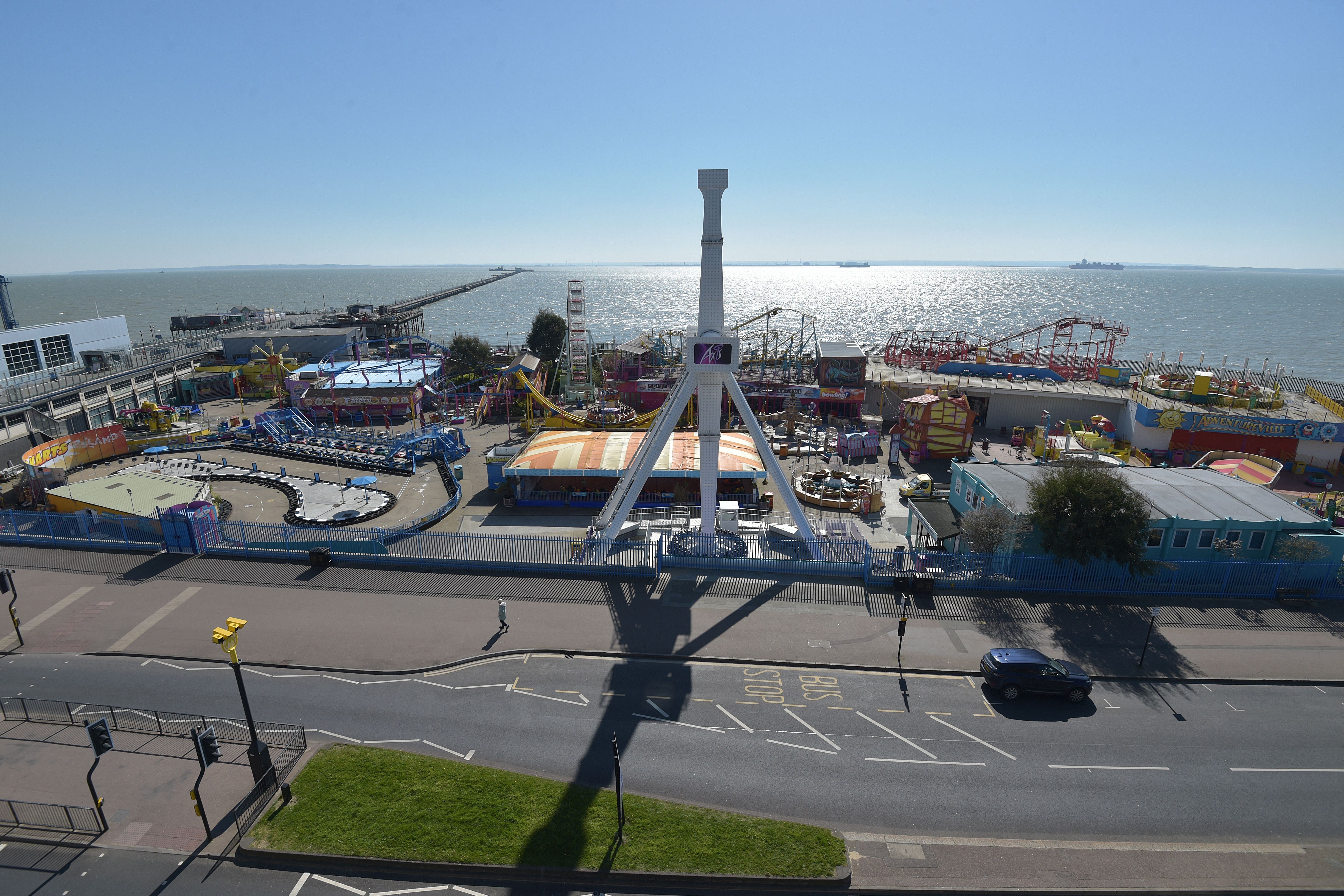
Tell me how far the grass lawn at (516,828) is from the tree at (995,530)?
15564 mm

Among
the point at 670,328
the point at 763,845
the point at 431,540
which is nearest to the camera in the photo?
the point at 763,845

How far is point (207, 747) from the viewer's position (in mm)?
13148

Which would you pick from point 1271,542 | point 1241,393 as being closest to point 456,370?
point 1271,542

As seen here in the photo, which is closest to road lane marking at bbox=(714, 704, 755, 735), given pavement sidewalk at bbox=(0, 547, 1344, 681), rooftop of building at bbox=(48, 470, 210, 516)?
pavement sidewalk at bbox=(0, 547, 1344, 681)

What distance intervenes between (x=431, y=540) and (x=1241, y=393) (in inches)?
2277

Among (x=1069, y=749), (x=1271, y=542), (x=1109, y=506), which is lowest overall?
(x=1069, y=749)

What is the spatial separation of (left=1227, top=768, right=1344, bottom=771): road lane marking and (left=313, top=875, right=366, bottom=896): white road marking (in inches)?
797

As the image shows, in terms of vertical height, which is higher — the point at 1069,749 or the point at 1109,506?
the point at 1109,506

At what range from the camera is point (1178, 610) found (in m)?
22.9

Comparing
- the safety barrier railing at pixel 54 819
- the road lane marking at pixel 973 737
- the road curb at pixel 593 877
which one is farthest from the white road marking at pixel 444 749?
the road lane marking at pixel 973 737

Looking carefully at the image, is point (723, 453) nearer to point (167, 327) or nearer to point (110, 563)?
point (110, 563)

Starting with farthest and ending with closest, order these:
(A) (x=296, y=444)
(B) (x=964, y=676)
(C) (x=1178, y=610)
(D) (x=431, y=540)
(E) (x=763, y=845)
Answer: (A) (x=296, y=444) → (D) (x=431, y=540) → (C) (x=1178, y=610) → (B) (x=964, y=676) → (E) (x=763, y=845)

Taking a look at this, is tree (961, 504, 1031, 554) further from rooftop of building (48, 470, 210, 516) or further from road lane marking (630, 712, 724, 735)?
rooftop of building (48, 470, 210, 516)

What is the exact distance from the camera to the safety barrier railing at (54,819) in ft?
44.0
